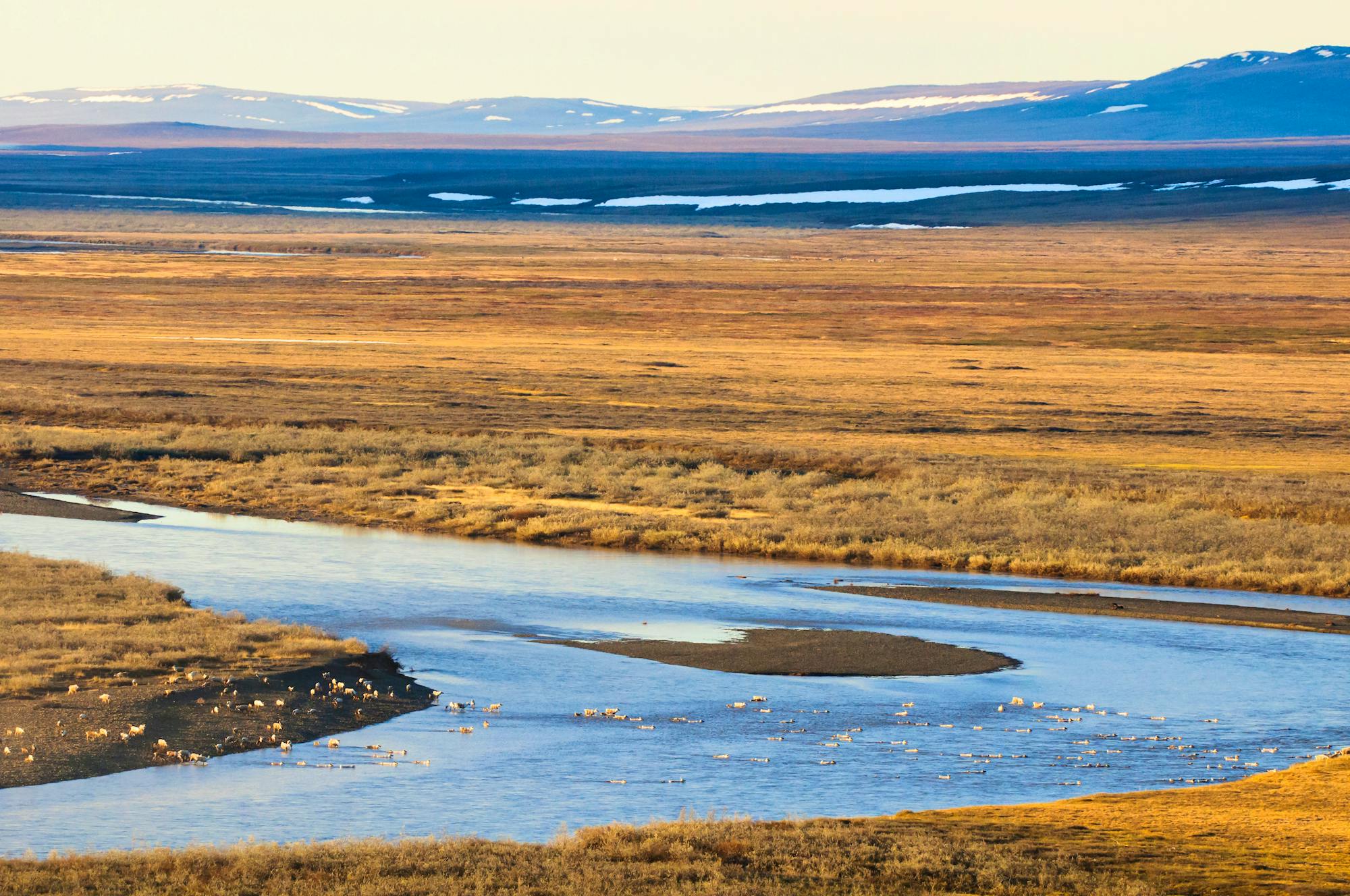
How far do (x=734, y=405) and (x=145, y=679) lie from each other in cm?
2824

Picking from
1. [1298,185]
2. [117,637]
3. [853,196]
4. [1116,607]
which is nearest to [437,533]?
[117,637]

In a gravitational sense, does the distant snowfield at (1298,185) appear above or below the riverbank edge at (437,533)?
above

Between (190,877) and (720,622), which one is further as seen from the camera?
(720,622)

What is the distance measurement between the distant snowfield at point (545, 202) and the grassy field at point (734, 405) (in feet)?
207

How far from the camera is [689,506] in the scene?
31828 mm

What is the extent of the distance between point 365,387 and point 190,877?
36817 mm

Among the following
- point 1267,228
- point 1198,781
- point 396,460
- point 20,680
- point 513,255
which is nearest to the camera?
point 1198,781

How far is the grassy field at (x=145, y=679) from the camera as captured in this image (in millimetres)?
15664

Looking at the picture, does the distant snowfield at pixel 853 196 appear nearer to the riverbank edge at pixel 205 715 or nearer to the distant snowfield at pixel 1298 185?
the distant snowfield at pixel 1298 185

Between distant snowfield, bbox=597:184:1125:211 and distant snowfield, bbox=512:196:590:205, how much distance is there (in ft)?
8.82

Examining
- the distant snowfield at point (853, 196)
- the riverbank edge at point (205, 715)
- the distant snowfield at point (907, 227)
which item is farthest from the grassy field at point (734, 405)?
the distant snowfield at point (853, 196)

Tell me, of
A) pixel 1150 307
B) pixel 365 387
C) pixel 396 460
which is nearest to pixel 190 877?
pixel 396 460

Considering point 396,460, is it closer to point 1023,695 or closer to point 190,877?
point 1023,695

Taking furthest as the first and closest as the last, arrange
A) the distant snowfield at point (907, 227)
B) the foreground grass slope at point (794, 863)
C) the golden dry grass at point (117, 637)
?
the distant snowfield at point (907, 227)
the golden dry grass at point (117, 637)
the foreground grass slope at point (794, 863)
